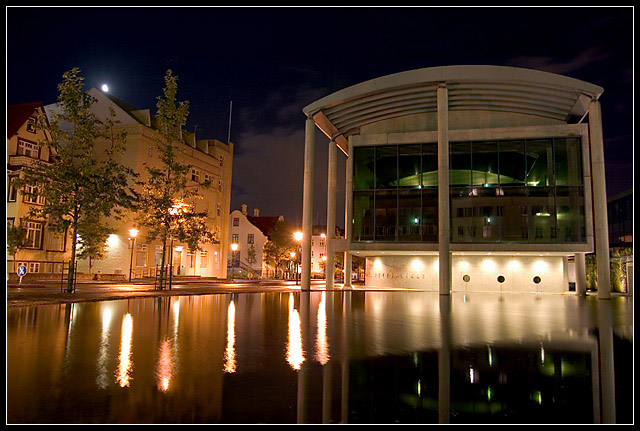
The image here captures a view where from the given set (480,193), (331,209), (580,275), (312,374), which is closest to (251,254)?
(331,209)

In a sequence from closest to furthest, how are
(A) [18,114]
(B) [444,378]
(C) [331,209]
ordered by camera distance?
(B) [444,378] < (A) [18,114] < (C) [331,209]

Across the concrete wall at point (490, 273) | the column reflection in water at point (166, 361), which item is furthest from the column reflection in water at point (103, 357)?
the concrete wall at point (490, 273)

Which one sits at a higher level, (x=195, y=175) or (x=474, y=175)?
(x=195, y=175)

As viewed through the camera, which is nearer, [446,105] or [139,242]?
[446,105]

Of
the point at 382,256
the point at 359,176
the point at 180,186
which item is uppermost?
the point at 359,176

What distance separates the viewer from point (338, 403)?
5312 millimetres

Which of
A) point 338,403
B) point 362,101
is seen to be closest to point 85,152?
point 362,101

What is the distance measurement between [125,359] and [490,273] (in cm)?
3582

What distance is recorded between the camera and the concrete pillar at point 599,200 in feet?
103

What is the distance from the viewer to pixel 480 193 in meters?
36.8

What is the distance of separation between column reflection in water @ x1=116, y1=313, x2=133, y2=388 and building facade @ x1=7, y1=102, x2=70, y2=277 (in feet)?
99.3

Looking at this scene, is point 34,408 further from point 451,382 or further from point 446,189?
point 446,189

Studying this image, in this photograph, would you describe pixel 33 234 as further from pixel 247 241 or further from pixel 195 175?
pixel 247 241
